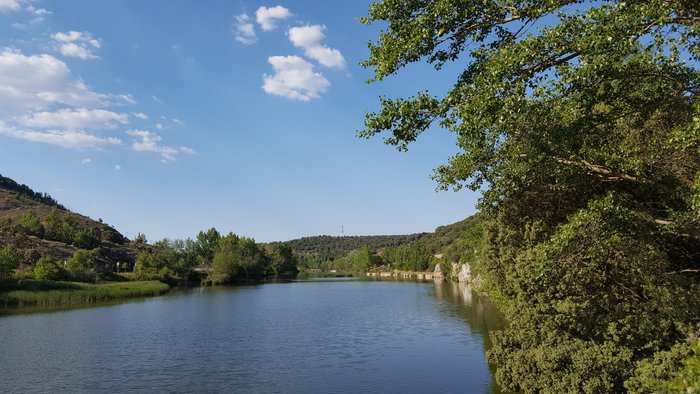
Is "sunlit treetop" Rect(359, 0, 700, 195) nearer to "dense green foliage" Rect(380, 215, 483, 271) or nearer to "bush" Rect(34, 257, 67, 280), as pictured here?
"bush" Rect(34, 257, 67, 280)

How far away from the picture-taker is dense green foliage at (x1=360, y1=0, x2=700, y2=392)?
9586 mm

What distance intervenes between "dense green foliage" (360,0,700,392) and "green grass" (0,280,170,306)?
5173 cm

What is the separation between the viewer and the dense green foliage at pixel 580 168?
9.59 meters

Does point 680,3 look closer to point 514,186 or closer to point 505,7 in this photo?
point 505,7

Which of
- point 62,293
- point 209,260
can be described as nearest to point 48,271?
point 62,293

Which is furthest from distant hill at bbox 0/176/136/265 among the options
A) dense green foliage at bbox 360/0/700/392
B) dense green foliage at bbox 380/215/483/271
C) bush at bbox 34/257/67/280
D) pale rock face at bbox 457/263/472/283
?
dense green foliage at bbox 360/0/700/392

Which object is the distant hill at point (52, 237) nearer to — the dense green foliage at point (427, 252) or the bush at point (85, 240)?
the bush at point (85, 240)

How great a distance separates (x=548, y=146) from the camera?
40.1ft

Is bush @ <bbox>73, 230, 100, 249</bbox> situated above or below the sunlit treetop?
above

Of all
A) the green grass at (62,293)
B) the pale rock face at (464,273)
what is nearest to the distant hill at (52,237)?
the green grass at (62,293)

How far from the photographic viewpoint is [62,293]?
56.6 meters

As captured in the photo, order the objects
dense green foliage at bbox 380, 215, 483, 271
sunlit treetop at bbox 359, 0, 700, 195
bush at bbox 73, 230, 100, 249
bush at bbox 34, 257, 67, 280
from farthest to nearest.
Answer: dense green foliage at bbox 380, 215, 483, 271 → bush at bbox 73, 230, 100, 249 → bush at bbox 34, 257, 67, 280 → sunlit treetop at bbox 359, 0, 700, 195

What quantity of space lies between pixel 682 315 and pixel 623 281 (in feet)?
12.2

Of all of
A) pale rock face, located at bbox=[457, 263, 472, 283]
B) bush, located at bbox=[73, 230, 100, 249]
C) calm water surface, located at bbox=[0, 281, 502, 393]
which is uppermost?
bush, located at bbox=[73, 230, 100, 249]
